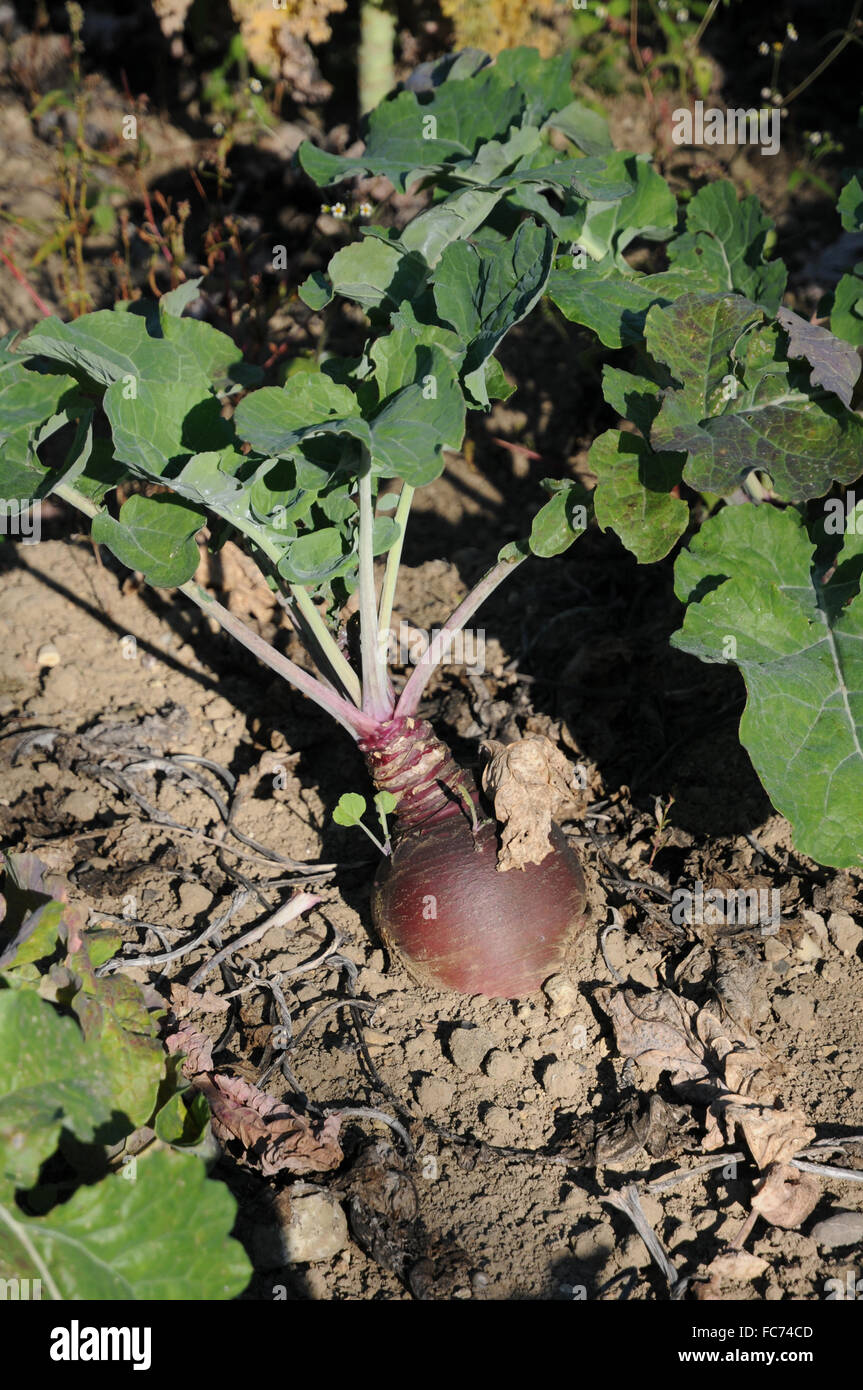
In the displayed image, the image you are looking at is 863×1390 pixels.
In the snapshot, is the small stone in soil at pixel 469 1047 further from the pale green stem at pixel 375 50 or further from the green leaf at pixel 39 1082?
the pale green stem at pixel 375 50

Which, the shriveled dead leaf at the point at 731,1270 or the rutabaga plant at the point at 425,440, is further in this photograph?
the rutabaga plant at the point at 425,440

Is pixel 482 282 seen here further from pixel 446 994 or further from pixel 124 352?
pixel 446 994

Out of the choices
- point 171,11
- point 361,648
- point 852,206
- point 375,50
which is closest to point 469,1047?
point 361,648

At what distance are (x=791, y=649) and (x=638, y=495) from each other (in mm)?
411

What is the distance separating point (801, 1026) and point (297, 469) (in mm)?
1409

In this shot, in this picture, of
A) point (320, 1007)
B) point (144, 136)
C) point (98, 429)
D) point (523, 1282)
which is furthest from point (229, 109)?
point (523, 1282)

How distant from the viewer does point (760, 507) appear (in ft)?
6.72

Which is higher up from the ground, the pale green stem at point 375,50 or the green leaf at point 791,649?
the pale green stem at point 375,50

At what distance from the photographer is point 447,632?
7.10ft

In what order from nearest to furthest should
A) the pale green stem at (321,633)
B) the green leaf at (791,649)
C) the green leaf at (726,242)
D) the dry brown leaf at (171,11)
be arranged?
the green leaf at (791,649), the pale green stem at (321,633), the green leaf at (726,242), the dry brown leaf at (171,11)

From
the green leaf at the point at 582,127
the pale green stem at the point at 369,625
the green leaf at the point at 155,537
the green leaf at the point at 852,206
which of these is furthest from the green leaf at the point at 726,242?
the green leaf at the point at 155,537

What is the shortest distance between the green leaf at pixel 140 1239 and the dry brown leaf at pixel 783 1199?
87 cm

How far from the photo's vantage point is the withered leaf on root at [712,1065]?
186cm

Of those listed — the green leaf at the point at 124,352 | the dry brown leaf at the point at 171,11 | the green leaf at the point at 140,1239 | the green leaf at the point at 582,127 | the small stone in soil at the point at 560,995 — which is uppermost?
the dry brown leaf at the point at 171,11
